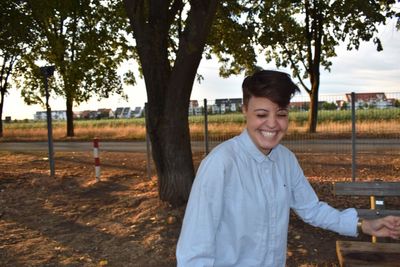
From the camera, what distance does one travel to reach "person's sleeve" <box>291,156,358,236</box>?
249 centimetres

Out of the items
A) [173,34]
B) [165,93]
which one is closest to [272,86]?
[165,93]

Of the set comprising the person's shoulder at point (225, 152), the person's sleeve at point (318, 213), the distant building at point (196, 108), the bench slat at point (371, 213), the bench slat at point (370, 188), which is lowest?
the bench slat at point (371, 213)

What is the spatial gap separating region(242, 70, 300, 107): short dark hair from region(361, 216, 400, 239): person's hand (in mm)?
853

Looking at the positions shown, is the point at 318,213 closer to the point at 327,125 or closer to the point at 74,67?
the point at 327,125

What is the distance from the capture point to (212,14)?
6820mm

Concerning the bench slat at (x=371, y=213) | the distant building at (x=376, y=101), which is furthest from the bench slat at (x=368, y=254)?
the distant building at (x=376, y=101)

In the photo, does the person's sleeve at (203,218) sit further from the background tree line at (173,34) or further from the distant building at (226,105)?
the distant building at (226,105)

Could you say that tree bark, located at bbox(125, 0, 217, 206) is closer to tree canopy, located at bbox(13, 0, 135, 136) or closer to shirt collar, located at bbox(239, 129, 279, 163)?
shirt collar, located at bbox(239, 129, 279, 163)

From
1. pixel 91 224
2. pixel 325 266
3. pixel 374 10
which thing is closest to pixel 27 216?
pixel 91 224

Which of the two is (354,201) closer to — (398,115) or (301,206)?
(301,206)

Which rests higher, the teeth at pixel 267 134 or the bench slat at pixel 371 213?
the teeth at pixel 267 134

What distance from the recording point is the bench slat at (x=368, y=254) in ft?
10.6

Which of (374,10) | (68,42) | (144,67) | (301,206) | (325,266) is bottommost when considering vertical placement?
(325,266)

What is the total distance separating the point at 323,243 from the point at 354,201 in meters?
1.75
